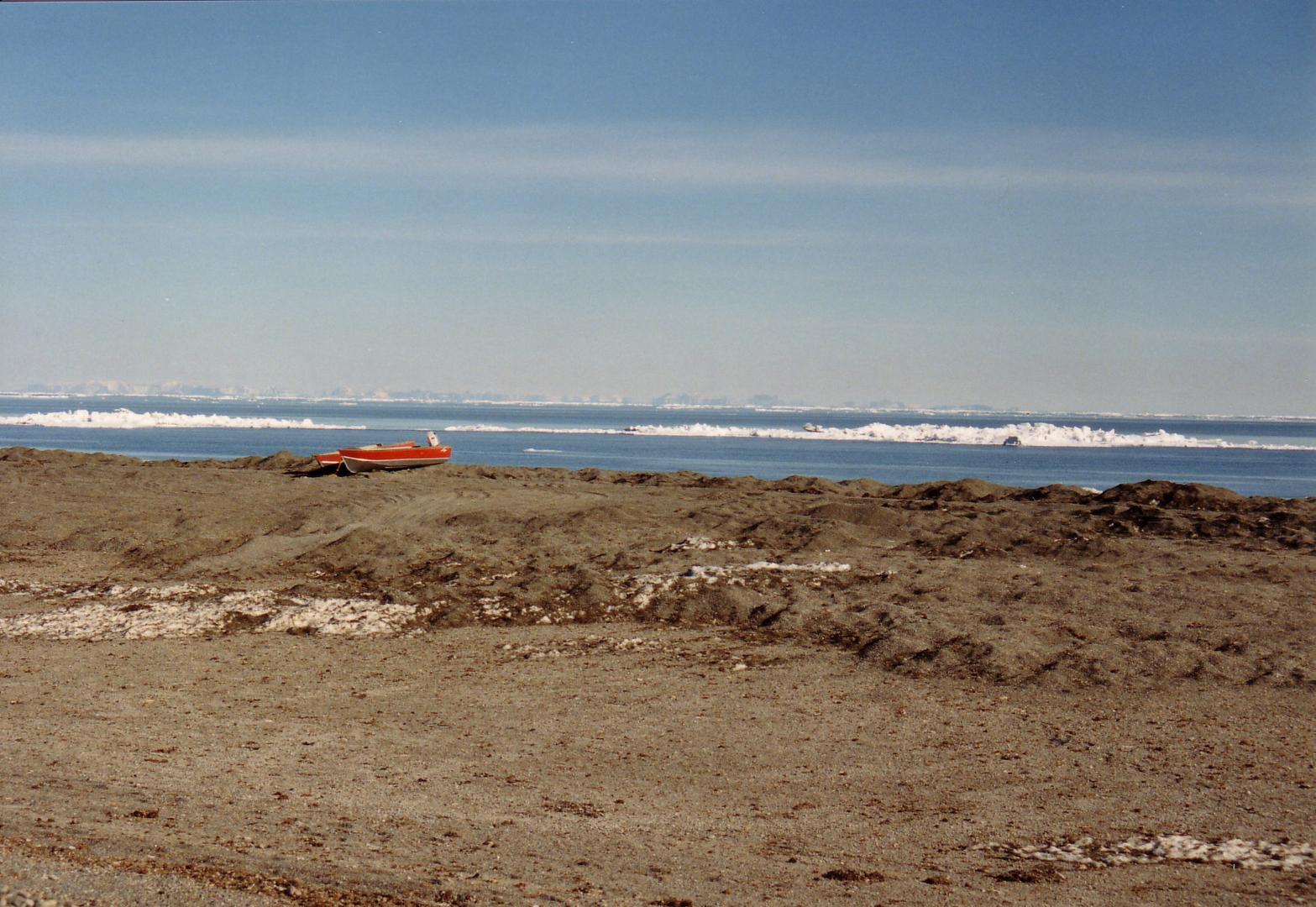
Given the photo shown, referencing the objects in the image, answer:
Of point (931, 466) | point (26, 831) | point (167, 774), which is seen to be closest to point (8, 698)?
point (167, 774)

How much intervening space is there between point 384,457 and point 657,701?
22.5 meters

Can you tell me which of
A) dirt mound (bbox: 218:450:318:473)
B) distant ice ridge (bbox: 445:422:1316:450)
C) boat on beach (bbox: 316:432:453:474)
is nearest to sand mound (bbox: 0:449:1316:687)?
boat on beach (bbox: 316:432:453:474)

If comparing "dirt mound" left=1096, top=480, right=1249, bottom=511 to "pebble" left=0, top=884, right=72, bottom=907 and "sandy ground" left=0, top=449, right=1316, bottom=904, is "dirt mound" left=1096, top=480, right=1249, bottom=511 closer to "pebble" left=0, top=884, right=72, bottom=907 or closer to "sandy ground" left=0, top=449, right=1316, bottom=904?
"sandy ground" left=0, top=449, right=1316, bottom=904

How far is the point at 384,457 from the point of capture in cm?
3391

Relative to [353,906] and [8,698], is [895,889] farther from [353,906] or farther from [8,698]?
[8,698]

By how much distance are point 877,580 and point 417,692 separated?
830 cm

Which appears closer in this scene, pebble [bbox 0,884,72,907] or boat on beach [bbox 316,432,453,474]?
pebble [bbox 0,884,72,907]

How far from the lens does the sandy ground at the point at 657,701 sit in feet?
25.8

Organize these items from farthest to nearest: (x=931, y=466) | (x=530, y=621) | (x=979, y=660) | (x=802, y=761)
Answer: (x=931, y=466) → (x=530, y=621) → (x=979, y=660) → (x=802, y=761)

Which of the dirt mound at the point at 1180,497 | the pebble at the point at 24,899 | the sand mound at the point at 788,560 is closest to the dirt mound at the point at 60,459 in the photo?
the sand mound at the point at 788,560

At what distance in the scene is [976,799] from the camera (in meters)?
9.95

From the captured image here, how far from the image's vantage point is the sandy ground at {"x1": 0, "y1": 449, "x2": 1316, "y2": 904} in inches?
310

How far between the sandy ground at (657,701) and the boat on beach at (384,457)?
21.6 feet

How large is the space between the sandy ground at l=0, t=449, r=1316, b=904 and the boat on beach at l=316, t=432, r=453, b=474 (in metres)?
6.57
